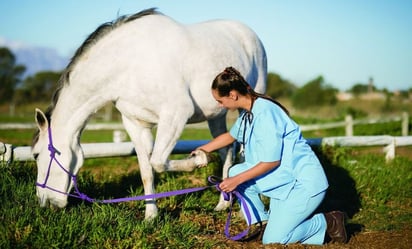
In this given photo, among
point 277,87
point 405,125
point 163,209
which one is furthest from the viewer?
point 277,87

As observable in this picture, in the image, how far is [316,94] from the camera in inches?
1720

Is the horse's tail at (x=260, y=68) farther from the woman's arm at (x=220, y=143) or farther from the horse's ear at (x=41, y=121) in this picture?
the horse's ear at (x=41, y=121)

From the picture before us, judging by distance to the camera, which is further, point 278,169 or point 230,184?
point 278,169

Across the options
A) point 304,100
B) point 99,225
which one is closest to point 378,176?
point 99,225

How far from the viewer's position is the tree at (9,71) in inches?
2234

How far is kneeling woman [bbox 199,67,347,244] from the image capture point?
385 cm

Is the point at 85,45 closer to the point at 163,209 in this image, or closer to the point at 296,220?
the point at 163,209

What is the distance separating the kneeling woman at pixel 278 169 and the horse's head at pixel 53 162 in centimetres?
161

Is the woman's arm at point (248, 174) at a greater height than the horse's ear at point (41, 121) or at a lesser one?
lesser

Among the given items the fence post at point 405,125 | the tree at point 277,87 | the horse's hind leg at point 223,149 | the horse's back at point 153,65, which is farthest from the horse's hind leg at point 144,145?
the tree at point 277,87

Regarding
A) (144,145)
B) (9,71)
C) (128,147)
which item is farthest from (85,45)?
(9,71)

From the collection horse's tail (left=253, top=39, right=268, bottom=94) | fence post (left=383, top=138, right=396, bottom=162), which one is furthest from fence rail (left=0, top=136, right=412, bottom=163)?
horse's tail (left=253, top=39, right=268, bottom=94)

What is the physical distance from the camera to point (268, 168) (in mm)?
3844

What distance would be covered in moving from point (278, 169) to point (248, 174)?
35 cm
